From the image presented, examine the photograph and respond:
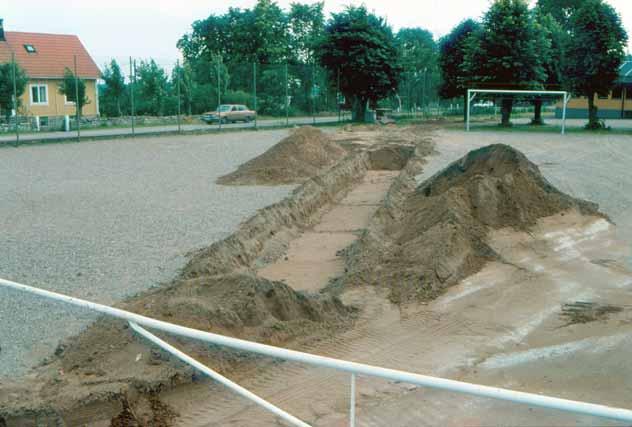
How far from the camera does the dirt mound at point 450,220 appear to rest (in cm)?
885

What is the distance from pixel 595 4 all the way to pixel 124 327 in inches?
1325

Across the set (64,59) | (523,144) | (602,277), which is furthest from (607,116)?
(602,277)

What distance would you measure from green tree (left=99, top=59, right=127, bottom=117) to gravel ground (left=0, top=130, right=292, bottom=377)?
642 inches

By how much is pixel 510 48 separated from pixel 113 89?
22.0 metres

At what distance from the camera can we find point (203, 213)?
42.3ft

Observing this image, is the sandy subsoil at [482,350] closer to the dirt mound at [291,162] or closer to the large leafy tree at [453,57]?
the dirt mound at [291,162]

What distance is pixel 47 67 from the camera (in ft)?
136

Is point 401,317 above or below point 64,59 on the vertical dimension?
below

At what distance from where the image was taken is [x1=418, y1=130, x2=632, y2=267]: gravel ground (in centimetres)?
1471

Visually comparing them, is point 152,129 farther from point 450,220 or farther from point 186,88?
point 450,220

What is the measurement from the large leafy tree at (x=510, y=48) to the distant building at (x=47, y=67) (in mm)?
23001

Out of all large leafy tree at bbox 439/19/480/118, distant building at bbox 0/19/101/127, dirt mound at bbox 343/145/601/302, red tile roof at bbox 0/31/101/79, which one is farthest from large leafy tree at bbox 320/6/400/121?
dirt mound at bbox 343/145/601/302

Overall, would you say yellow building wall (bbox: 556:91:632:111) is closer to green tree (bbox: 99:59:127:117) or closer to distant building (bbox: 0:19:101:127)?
green tree (bbox: 99:59:127:117)

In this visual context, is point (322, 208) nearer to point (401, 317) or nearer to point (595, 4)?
point (401, 317)
